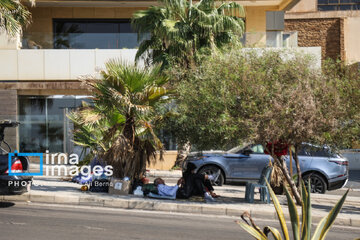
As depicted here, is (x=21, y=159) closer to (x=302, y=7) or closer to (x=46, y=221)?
(x=46, y=221)

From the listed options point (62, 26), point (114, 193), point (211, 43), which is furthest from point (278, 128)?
point (62, 26)

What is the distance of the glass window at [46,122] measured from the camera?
24359 mm

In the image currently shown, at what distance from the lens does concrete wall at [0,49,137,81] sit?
24.0 meters

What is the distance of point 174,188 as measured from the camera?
39.8 feet

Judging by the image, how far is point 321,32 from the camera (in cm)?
3372

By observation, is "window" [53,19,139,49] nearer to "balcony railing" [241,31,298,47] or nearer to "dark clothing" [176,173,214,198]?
"balcony railing" [241,31,298,47]

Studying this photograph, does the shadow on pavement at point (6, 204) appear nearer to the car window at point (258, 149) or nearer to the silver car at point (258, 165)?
the silver car at point (258, 165)

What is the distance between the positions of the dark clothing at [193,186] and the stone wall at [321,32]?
940 inches

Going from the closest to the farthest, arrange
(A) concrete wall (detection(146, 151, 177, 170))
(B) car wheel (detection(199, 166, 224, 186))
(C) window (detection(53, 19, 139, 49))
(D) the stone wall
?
(B) car wheel (detection(199, 166, 224, 186)) → (A) concrete wall (detection(146, 151, 177, 170)) → (C) window (detection(53, 19, 139, 49)) → (D) the stone wall

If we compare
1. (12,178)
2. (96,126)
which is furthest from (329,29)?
(12,178)

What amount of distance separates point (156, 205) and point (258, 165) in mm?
4883

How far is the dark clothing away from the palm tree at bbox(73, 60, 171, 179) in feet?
3.63

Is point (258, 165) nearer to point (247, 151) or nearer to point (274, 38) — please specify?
point (247, 151)

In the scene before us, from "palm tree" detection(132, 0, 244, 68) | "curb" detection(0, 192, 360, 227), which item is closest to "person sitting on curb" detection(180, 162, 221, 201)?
"curb" detection(0, 192, 360, 227)
